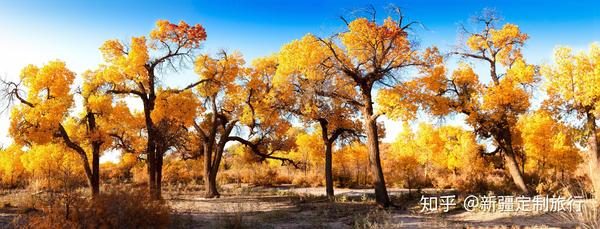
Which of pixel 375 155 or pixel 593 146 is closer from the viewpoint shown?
pixel 593 146

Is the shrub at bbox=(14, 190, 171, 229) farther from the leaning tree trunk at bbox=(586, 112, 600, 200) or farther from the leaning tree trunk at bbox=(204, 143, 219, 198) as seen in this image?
the leaning tree trunk at bbox=(586, 112, 600, 200)

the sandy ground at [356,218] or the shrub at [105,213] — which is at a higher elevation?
the shrub at [105,213]

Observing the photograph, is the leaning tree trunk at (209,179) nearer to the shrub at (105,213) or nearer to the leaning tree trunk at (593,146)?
the shrub at (105,213)

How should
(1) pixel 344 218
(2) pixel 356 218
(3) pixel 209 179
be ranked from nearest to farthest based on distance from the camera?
(2) pixel 356 218 < (1) pixel 344 218 < (3) pixel 209 179

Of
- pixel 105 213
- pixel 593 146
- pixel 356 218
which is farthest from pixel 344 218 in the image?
pixel 593 146

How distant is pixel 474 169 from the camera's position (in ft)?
102

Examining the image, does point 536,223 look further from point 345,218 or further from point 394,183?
point 394,183

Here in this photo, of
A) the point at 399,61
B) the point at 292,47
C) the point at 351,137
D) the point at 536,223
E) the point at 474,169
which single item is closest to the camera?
the point at 536,223

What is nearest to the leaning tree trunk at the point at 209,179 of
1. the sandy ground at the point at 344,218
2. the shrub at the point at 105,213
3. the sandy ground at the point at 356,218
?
the sandy ground at the point at 344,218

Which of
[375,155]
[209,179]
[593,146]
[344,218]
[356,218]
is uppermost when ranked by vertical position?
[593,146]

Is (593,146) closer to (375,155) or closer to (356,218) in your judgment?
(375,155)

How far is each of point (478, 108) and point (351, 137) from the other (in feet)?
21.4

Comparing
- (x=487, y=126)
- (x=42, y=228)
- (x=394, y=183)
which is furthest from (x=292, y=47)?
(x=394, y=183)

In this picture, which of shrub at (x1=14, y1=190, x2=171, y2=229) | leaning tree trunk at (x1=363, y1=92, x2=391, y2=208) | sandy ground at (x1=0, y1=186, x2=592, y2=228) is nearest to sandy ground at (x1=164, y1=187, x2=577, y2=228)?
sandy ground at (x1=0, y1=186, x2=592, y2=228)
